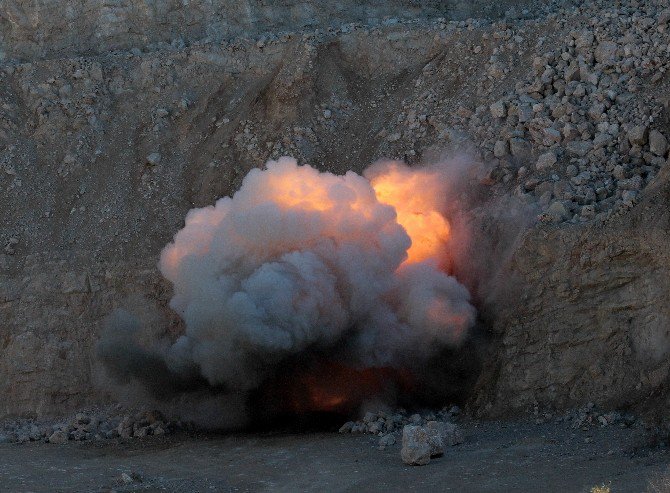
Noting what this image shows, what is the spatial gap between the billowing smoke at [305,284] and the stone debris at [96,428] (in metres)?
1.16

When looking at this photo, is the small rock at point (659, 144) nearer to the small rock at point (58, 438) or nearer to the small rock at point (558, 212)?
the small rock at point (558, 212)

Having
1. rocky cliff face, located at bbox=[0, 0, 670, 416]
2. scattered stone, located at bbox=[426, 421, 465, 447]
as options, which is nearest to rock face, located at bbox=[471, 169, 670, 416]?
rocky cliff face, located at bbox=[0, 0, 670, 416]

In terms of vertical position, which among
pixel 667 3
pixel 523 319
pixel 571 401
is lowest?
pixel 571 401

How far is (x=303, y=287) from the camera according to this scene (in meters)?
24.7

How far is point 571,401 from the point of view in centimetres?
2312

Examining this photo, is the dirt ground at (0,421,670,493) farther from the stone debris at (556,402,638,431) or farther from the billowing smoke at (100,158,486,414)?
the billowing smoke at (100,158,486,414)

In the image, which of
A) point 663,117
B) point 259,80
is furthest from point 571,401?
point 259,80

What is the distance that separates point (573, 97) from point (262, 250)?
24.7ft

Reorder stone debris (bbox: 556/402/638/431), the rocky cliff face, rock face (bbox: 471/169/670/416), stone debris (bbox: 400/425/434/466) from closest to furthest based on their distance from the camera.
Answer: stone debris (bbox: 400/425/434/466), stone debris (bbox: 556/402/638/431), rock face (bbox: 471/169/670/416), the rocky cliff face

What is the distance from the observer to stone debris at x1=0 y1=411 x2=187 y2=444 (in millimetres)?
26062

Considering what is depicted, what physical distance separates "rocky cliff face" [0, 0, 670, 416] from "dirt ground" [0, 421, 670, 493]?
1726 mm

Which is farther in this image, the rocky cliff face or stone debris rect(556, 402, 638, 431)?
the rocky cliff face

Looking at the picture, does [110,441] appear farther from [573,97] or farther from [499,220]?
[573,97]

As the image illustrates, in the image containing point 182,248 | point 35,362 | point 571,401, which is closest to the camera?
point 571,401
